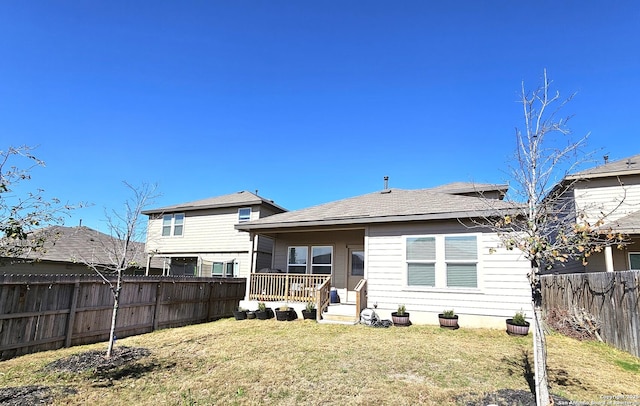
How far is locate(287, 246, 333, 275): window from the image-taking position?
14141 mm

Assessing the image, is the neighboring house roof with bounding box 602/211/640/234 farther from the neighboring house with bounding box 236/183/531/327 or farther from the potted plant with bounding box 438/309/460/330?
the potted plant with bounding box 438/309/460/330

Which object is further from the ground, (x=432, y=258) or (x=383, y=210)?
Result: (x=383, y=210)

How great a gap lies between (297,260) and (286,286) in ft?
9.26

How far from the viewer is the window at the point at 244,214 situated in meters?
19.2

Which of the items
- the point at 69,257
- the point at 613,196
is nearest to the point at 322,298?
the point at 613,196

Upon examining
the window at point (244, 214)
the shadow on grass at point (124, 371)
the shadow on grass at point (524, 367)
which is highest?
the window at point (244, 214)

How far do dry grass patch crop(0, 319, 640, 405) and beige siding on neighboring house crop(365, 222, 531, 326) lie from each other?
1.08 metres

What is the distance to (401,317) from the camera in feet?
32.0

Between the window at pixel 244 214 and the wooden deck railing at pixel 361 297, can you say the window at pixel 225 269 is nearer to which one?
the window at pixel 244 214

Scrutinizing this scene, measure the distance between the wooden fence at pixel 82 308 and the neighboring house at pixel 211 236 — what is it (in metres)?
6.87

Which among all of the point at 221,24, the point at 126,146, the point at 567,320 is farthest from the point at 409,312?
the point at 126,146

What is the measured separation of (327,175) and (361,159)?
3517 millimetres

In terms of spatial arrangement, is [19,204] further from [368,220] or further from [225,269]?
[225,269]

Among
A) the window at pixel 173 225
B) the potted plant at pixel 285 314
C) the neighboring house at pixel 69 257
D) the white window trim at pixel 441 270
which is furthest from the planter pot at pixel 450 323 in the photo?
the window at pixel 173 225
